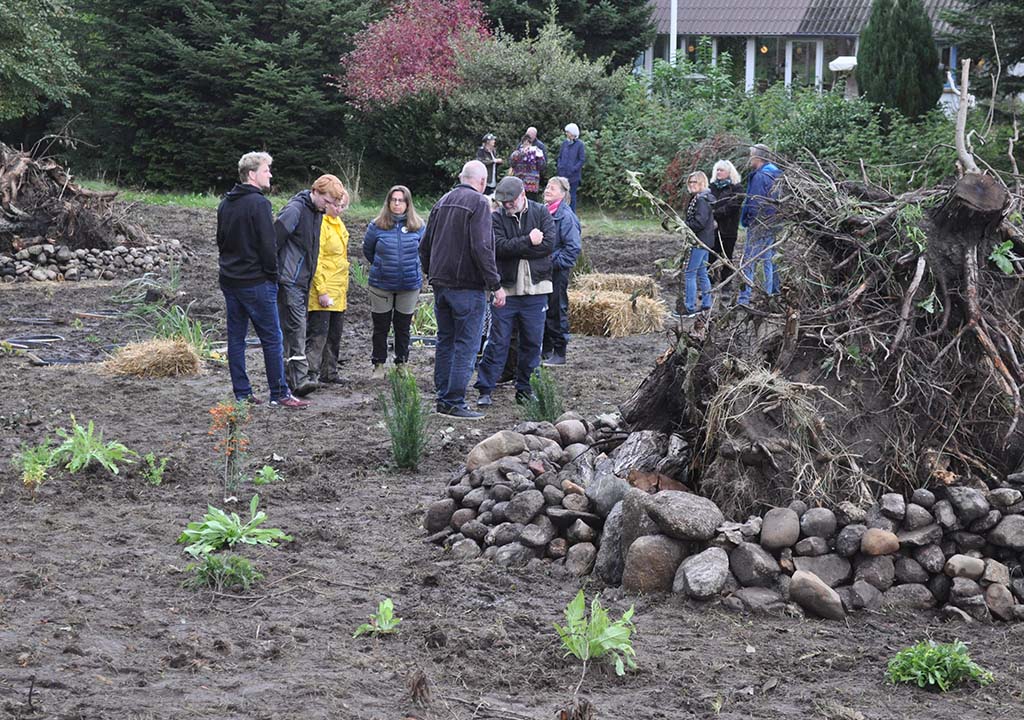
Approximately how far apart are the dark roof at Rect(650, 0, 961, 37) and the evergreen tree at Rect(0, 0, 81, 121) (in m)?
18.6

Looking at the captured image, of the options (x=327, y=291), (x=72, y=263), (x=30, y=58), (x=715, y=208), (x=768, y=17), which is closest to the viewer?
(x=327, y=291)

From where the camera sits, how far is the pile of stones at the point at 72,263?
1811 cm

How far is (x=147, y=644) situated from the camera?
5.55 meters

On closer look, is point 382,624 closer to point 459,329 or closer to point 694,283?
point 459,329

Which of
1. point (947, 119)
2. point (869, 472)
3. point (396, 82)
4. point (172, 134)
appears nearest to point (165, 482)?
point (869, 472)

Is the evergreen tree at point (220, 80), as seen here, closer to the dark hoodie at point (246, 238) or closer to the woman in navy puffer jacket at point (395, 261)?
the woman in navy puffer jacket at point (395, 261)

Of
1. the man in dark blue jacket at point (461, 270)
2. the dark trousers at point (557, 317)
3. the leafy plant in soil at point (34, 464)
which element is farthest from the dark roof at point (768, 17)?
the leafy plant in soil at point (34, 464)

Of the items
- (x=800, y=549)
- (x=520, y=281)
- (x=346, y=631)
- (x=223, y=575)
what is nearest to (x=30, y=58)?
(x=520, y=281)

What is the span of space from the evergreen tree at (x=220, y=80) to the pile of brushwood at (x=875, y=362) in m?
26.0

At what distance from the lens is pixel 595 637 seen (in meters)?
5.30

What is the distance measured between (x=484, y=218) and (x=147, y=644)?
526 centimetres

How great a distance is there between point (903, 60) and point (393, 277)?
66.3 feet

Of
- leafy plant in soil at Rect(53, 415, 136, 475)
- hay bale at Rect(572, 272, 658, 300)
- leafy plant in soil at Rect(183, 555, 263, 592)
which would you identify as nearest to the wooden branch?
leafy plant in soil at Rect(183, 555, 263, 592)

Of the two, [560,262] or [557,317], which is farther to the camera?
[557,317]
